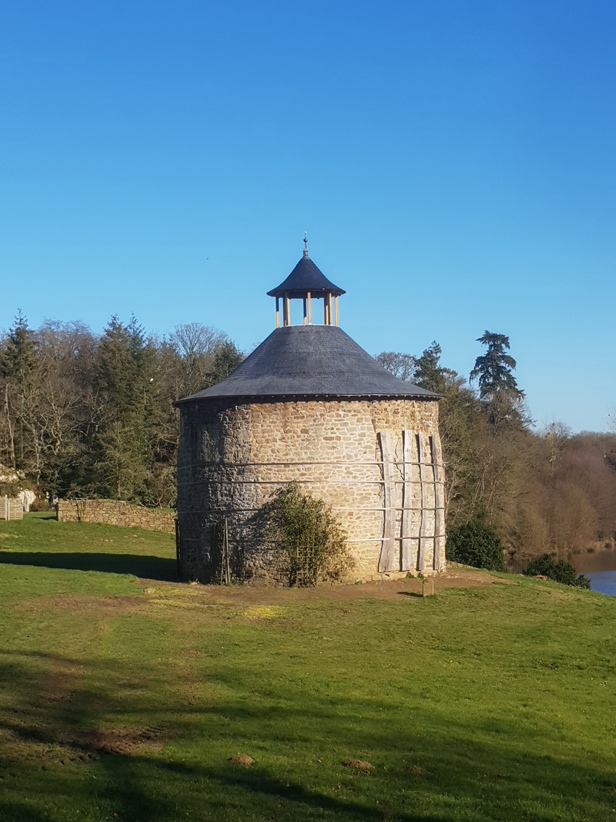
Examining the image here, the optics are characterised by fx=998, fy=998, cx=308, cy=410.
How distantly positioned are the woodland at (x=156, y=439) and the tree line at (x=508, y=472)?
90 mm

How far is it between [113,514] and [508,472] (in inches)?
936

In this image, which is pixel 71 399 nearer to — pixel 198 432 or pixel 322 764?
pixel 198 432

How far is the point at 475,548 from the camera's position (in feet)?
124

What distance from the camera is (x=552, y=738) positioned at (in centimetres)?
1255

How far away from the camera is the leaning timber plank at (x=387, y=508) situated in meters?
25.7

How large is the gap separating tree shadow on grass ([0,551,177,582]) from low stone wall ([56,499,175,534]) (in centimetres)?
782

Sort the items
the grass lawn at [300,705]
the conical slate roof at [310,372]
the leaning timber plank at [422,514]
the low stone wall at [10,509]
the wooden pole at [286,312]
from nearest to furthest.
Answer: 1. the grass lawn at [300,705]
2. the conical slate roof at [310,372]
3. the leaning timber plank at [422,514]
4. the wooden pole at [286,312]
5. the low stone wall at [10,509]

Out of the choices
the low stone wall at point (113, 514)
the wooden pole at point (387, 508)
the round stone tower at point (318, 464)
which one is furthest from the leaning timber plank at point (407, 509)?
the low stone wall at point (113, 514)

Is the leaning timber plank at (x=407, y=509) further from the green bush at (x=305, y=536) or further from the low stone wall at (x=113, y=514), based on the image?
the low stone wall at (x=113, y=514)

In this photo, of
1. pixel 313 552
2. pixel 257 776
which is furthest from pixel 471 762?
pixel 313 552

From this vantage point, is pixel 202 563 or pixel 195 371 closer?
pixel 202 563

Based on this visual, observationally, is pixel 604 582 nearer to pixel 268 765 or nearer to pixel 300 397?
pixel 300 397

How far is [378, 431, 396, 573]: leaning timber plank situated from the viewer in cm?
2573

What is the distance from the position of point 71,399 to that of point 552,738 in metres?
44.8
